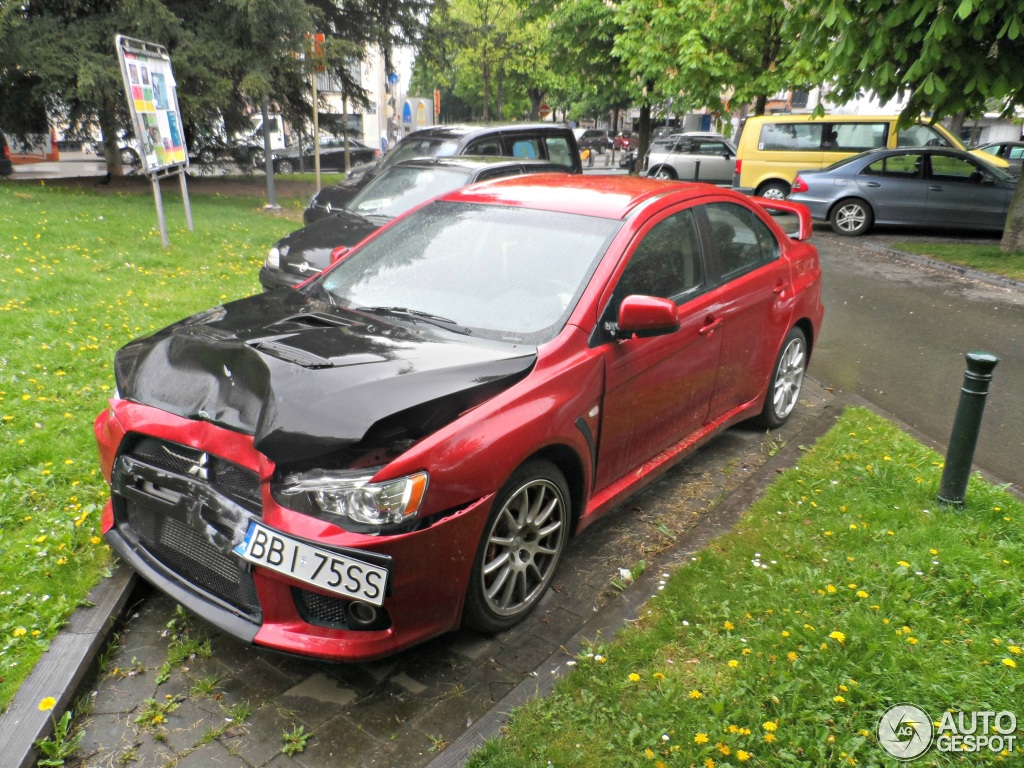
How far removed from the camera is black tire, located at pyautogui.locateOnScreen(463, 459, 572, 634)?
3102 mm

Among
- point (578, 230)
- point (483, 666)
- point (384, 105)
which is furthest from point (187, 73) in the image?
point (384, 105)

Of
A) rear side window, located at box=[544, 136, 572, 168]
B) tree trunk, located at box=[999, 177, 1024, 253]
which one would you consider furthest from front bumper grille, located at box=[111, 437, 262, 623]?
tree trunk, located at box=[999, 177, 1024, 253]

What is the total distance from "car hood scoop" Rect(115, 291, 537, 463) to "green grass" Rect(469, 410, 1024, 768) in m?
1.14

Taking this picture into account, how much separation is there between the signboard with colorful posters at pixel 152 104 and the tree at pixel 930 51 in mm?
8401

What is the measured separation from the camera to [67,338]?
6.44m

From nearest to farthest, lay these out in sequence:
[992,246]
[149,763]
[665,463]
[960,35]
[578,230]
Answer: [149,763] → [578,230] → [665,463] → [960,35] → [992,246]

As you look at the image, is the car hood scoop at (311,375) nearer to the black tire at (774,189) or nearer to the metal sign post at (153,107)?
the metal sign post at (153,107)

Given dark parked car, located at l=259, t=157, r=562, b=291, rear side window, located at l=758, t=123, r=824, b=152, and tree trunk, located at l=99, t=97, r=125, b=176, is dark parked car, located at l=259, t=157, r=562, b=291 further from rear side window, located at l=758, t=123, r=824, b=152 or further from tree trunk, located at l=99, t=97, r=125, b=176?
rear side window, located at l=758, t=123, r=824, b=152

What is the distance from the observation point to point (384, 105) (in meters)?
67.4

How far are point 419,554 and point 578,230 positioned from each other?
186 centimetres

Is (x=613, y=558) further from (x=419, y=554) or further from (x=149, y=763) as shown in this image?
(x=149, y=763)

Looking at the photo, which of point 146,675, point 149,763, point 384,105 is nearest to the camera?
point 149,763

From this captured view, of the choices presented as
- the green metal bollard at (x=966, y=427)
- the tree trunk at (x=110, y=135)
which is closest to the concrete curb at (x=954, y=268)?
the green metal bollard at (x=966, y=427)

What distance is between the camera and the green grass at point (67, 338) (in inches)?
136
